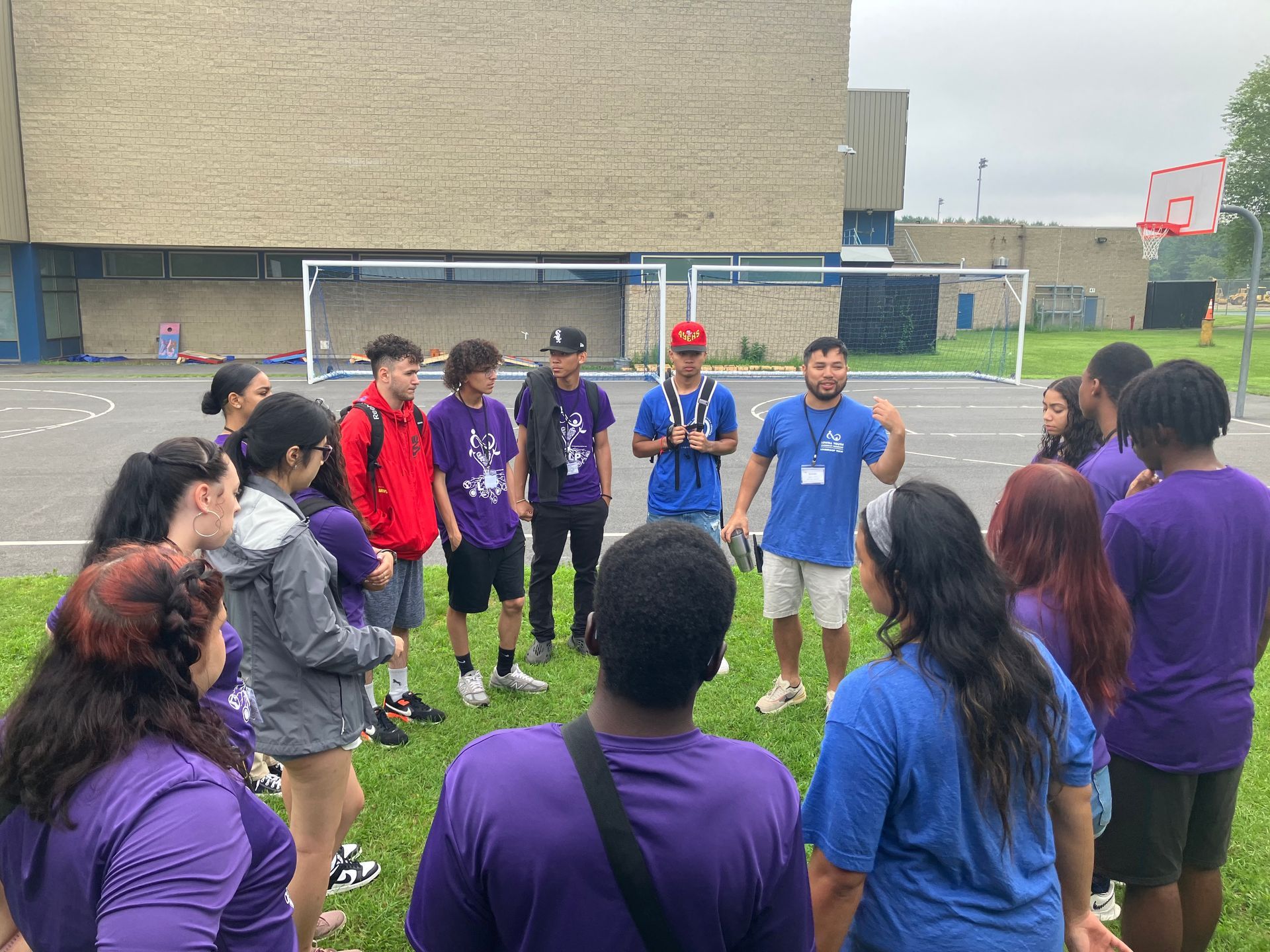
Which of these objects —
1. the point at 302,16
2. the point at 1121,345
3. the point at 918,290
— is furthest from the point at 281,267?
the point at 1121,345

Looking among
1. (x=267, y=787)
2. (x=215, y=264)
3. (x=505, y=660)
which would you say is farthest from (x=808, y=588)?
(x=215, y=264)

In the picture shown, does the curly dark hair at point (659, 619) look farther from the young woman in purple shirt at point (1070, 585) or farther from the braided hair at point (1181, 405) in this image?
the braided hair at point (1181, 405)

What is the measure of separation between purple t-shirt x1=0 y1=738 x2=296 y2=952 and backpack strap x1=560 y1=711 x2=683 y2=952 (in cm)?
67

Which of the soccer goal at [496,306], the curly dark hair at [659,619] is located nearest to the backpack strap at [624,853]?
the curly dark hair at [659,619]

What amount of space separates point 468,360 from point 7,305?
28869mm

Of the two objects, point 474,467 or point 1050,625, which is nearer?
point 1050,625

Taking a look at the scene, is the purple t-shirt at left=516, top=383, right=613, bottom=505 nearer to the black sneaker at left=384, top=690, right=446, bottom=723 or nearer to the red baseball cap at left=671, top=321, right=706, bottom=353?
the red baseball cap at left=671, top=321, right=706, bottom=353

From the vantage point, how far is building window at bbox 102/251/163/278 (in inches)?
1148

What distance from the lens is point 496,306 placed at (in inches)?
1125

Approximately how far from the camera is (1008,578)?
6.99ft

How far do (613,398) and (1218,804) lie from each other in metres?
16.7

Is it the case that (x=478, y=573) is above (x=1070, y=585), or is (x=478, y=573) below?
below

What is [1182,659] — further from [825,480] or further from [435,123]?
[435,123]

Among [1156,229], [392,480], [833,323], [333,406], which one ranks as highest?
[1156,229]
